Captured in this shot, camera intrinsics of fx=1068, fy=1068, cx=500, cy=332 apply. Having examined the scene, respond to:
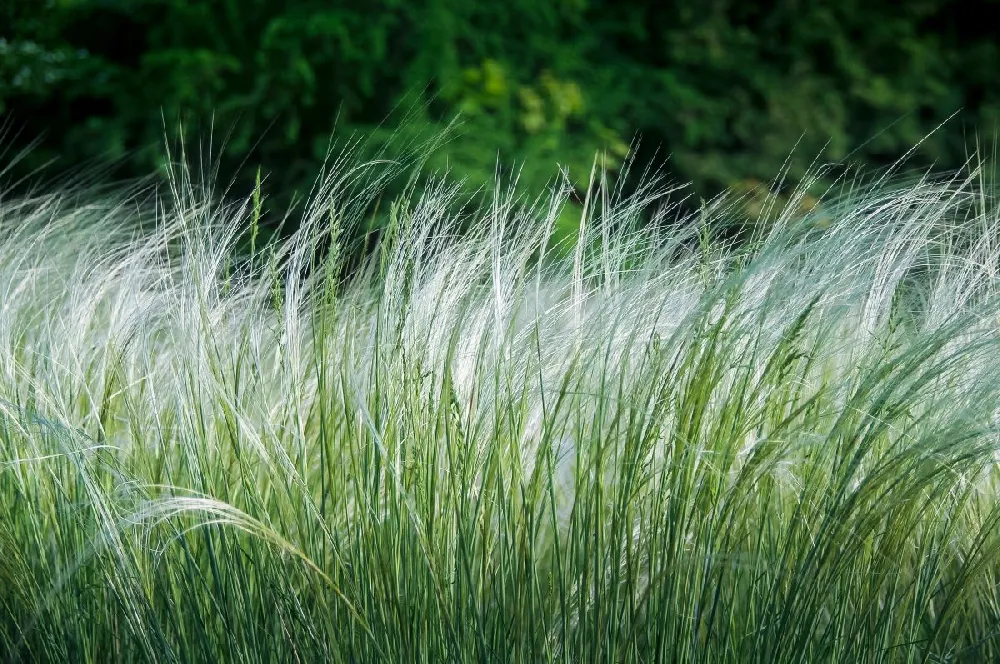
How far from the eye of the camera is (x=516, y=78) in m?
7.58

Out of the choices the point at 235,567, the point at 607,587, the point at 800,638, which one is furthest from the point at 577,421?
the point at 235,567

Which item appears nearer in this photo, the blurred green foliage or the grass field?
the grass field

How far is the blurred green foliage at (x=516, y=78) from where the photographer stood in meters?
6.99

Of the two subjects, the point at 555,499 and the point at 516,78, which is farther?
the point at 516,78

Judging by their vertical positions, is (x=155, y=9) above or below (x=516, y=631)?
above

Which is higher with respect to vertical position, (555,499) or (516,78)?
(516,78)

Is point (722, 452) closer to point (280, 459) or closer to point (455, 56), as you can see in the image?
point (280, 459)

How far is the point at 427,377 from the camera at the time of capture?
1.63 m

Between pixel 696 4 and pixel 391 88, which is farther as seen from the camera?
pixel 696 4

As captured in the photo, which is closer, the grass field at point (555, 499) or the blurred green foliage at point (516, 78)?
the grass field at point (555, 499)

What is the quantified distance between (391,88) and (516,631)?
635 centimetres

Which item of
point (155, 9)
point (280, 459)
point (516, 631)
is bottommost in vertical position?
point (516, 631)

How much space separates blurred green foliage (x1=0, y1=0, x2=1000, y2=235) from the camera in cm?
699

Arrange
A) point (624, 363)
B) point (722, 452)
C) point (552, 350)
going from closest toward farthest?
point (722, 452) → point (624, 363) → point (552, 350)
